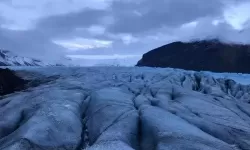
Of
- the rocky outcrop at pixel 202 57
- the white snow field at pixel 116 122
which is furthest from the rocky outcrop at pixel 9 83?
the rocky outcrop at pixel 202 57

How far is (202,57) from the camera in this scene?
85188 mm

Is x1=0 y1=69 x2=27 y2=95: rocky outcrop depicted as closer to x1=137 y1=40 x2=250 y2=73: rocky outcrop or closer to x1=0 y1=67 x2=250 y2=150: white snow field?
x1=0 y1=67 x2=250 y2=150: white snow field

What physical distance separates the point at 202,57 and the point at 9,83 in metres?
64.7

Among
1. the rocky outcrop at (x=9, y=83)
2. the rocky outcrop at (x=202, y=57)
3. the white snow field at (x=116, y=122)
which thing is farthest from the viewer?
the rocky outcrop at (x=202, y=57)

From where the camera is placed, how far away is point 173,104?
52.0ft

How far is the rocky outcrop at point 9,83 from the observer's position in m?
25.2

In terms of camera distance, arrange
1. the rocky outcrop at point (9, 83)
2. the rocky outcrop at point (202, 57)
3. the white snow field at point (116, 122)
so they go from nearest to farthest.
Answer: the white snow field at point (116, 122)
the rocky outcrop at point (9, 83)
the rocky outcrop at point (202, 57)

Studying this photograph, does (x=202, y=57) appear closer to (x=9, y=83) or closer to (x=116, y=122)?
(x=9, y=83)

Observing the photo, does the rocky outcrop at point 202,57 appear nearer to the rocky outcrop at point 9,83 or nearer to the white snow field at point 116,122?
the rocky outcrop at point 9,83

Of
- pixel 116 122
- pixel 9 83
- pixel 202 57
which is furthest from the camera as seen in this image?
pixel 202 57

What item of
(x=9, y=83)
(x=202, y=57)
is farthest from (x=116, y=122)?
(x=202, y=57)

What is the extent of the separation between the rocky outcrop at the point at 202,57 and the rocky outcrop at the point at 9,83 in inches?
2309

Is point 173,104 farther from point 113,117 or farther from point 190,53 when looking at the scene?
point 190,53

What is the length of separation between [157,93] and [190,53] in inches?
2748
